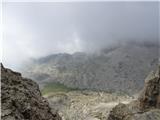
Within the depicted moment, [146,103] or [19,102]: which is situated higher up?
[19,102]

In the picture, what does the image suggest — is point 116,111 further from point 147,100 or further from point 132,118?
point 132,118

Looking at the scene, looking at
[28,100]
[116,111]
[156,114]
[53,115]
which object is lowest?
[116,111]

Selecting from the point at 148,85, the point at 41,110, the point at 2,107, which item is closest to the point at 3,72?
the point at 41,110

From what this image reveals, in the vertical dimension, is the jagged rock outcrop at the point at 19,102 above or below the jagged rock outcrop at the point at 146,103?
above

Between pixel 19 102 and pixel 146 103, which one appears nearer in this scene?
pixel 19 102

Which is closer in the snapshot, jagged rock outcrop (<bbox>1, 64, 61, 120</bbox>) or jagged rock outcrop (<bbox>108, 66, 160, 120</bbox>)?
jagged rock outcrop (<bbox>1, 64, 61, 120</bbox>)

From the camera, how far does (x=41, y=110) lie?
1357 inches

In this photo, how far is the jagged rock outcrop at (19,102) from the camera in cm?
2844

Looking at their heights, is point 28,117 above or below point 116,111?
above

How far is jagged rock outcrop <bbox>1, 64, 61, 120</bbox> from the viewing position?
28438 mm

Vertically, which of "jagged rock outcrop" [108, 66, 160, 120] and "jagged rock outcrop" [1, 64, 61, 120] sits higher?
"jagged rock outcrop" [1, 64, 61, 120]

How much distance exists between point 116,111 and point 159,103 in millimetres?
12589

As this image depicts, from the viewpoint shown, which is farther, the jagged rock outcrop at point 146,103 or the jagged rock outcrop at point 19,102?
the jagged rock outcrop at point 146,103

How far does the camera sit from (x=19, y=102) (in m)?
30.4
